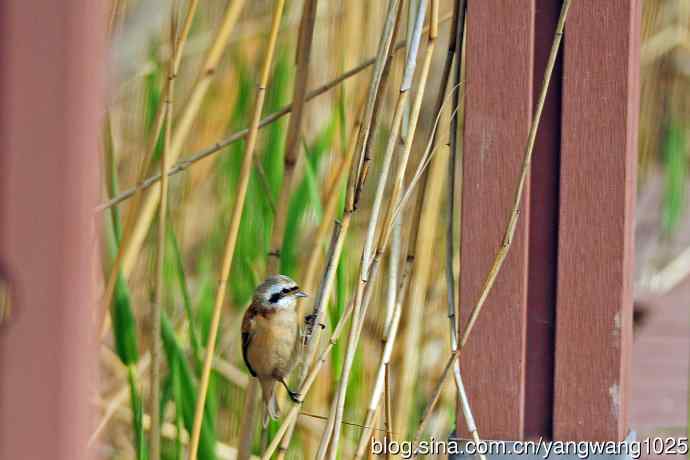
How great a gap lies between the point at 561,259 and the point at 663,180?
1266 millimetres

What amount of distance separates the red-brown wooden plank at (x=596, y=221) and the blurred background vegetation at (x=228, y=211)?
31cm

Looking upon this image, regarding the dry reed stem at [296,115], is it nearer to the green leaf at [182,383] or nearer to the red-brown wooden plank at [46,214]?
the green leaf at [182,383]

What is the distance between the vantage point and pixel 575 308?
41.4 inches

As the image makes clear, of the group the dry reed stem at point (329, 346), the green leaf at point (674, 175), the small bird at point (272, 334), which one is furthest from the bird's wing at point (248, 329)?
the green leaf at point (674, 175)

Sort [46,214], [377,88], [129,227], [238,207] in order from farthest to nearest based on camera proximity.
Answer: [129,227], [238,207], [377,88], [46,214]

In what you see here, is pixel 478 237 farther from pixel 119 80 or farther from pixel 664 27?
pixel 664 27

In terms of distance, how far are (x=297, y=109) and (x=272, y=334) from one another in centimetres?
34

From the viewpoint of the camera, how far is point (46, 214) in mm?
292

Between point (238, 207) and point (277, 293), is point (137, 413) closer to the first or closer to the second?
point (277, 293)

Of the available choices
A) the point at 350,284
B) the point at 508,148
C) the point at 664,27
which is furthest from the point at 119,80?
the point at 664,27

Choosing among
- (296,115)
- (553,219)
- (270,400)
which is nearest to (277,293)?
(270,400)

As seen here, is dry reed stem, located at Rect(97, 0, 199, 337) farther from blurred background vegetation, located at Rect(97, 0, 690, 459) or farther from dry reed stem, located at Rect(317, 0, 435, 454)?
dry reed stem, located at Rect(317, 0, 435, 454)

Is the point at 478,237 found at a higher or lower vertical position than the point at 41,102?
higher

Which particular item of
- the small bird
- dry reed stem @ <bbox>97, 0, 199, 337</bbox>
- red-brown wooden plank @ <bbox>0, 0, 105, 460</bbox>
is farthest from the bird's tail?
red-brown wooden plank @ <bbox>0, 0, 105, 460</bbox>
